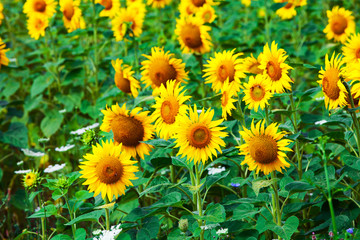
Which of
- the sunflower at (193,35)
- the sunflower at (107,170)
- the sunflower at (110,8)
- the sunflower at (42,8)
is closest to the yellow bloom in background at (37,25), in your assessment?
the sunflower at (42,8)

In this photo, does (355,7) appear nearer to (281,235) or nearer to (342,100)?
(342,100)

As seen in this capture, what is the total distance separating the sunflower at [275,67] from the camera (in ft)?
7.52

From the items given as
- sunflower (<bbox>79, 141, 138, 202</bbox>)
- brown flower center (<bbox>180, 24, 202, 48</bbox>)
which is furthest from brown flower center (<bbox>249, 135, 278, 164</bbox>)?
brown flower center (<bbox>180, 24, 202, 48</bbox>)

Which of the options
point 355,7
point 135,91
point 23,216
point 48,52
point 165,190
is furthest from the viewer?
point 355,7

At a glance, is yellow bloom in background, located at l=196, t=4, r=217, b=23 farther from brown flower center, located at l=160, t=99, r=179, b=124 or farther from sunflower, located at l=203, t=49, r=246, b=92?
brown flower center, located at l=160, t=99, r=179, b=124

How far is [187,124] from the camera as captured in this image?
2.10 m

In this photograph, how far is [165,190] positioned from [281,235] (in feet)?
2.19

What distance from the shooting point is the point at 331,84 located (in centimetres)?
226

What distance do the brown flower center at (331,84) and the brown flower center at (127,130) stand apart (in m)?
0.93

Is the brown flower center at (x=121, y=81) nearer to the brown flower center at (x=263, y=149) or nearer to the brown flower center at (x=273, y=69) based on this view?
the brown flower center at (x=273, y=69)

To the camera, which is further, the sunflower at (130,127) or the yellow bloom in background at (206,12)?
the yellow bloom in background at (206,12)

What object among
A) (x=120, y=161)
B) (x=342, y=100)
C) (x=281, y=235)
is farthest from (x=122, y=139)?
(x=342, y=100)

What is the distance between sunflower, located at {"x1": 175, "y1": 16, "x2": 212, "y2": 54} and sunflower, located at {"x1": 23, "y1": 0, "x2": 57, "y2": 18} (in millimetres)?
1286

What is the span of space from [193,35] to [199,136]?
1529 mm
